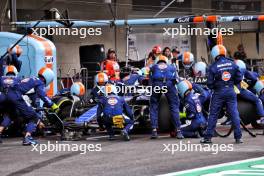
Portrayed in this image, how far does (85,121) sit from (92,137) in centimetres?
55

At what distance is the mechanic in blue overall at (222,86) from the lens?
1170cm

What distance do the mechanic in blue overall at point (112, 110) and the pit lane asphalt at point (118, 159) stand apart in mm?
662

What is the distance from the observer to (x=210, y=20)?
626 inches

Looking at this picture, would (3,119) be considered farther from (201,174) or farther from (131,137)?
(201,174)

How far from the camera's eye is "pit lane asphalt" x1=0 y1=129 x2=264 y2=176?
8.92m

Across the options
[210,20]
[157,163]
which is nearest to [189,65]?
[210,20]

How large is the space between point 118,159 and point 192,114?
3.39 metres

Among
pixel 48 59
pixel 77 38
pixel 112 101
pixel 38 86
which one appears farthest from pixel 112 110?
pixel 77 38

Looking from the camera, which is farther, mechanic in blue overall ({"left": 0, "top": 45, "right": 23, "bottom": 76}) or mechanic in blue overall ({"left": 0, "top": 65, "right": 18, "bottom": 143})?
mechanic in blue overall ({"left": 0, "top": 45, "right": 23, "bottom": 76})

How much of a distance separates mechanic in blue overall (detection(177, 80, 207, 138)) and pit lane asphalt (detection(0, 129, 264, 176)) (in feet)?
1.80

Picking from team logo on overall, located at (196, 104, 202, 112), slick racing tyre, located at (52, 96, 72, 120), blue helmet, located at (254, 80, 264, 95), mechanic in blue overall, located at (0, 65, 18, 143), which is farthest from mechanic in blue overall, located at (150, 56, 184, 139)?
mechanic in blue overall, located at (0, 65, 18, 143)

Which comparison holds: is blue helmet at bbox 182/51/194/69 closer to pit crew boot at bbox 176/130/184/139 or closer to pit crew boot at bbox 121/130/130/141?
pit crew boot at bbox 176/130/184/139

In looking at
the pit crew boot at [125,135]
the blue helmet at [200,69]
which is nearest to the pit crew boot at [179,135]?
the pit crew boot at [125,135]

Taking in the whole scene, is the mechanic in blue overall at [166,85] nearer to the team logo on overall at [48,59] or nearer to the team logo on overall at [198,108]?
the team logo on overall at [198,108]
